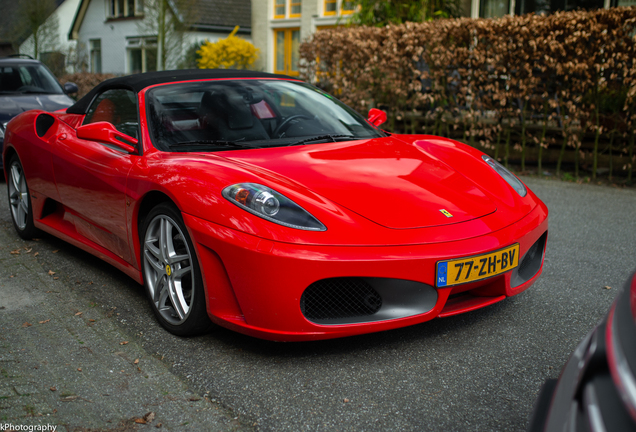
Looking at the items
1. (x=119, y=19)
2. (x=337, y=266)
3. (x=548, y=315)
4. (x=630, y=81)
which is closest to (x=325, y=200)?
(x=337, y=266)

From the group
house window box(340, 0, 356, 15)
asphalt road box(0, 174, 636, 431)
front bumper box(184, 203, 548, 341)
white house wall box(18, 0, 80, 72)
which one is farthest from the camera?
white house wall box(18, 0, 80, 72)

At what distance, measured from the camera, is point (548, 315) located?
3.15 meters

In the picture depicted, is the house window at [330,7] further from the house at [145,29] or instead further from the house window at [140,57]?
the house window at [140,57]

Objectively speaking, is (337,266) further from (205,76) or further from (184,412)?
(205,76)

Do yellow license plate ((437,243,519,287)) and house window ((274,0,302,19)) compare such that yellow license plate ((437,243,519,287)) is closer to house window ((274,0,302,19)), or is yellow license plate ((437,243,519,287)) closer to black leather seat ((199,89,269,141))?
black leather seat ((199,89,269,141))

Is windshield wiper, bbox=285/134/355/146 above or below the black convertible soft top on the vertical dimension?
below

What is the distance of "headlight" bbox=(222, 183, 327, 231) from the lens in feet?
8.05

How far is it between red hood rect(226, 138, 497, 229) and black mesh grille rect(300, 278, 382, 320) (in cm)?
29

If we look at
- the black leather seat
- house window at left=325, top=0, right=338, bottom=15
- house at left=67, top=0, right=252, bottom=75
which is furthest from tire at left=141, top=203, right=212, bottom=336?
house at left=67, top=0, right=252, bottom=75

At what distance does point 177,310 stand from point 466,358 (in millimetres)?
1347

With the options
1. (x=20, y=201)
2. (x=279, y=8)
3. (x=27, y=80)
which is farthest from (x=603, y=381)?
(x=279, y=8)

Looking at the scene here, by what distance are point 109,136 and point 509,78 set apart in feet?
20.4

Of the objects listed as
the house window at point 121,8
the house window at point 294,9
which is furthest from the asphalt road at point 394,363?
Result: the house window at point 121,8

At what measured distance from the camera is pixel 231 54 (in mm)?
21859
